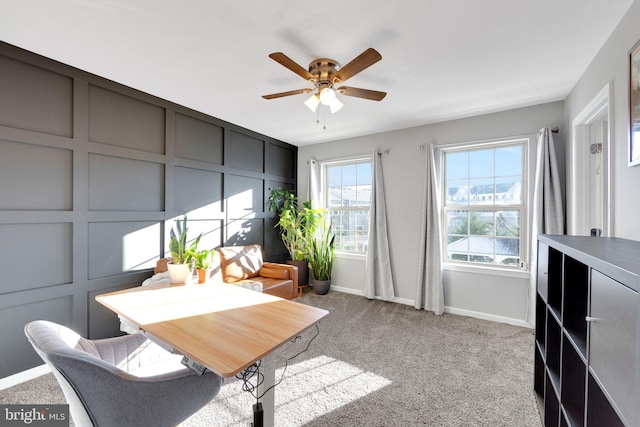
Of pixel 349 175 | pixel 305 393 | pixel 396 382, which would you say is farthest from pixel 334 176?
pixel 305 393

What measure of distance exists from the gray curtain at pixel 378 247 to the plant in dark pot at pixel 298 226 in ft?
2.96

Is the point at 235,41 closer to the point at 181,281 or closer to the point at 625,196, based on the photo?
the point at 181,281

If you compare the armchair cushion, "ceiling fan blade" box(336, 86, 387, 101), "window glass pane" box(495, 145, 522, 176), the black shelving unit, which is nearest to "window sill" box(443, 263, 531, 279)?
"window glass pane" box(495, 145, 522, 176)

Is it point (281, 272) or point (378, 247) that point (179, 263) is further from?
point (378, 247)

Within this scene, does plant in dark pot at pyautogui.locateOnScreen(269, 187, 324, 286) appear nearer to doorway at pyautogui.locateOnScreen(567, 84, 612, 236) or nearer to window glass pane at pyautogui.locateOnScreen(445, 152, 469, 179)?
window glass pane at pyautogui.locateOnScreen(445, 152, 469, 179)

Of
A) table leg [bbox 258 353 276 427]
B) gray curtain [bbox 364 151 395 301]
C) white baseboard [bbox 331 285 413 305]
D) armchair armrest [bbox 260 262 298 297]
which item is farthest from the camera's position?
gray curtain [bbox 364 151 395 301]

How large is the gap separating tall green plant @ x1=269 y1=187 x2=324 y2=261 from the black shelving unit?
10.2ft

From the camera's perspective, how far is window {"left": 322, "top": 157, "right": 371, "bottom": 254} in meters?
4.45

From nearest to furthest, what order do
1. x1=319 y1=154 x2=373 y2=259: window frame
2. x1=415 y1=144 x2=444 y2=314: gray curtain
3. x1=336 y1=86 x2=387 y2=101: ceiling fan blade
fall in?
x1=336 y1=86 x2=387 y2=101: ceiling fan blade
x1=415 y1=144 x2=444 y2=314: gray curtain
x1=319 y1=154 x2=373 y2=259: window frame

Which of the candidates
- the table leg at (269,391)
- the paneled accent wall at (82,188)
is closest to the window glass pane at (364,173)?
the paneled accent wall at (82,188)

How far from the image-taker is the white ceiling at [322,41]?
5.39ft

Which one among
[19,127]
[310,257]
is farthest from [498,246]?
[19,127]

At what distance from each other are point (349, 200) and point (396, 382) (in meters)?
2.94

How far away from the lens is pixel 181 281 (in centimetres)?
217
